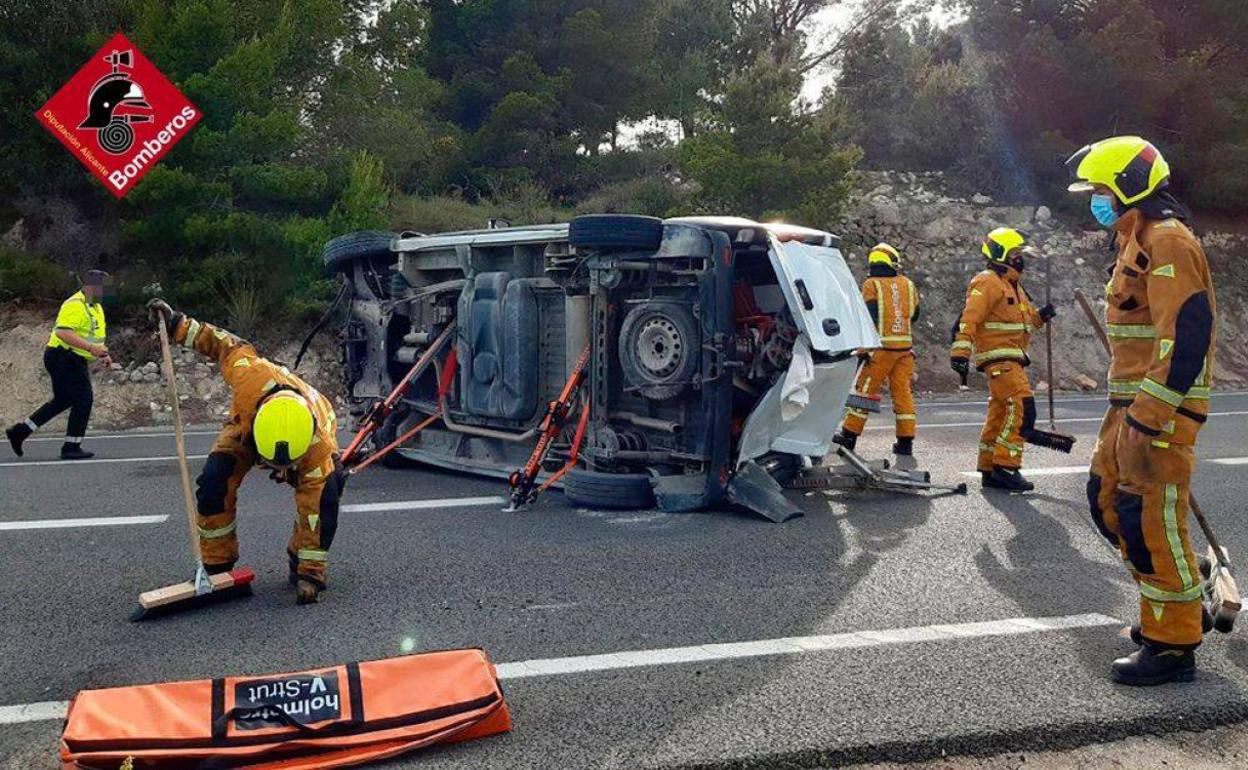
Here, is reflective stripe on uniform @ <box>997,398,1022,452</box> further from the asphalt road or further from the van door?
the van door

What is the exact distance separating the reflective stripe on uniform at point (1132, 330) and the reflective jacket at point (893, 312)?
428 cm

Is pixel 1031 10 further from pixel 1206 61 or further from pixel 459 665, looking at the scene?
pixel 459 665

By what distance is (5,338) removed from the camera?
13.3 meters

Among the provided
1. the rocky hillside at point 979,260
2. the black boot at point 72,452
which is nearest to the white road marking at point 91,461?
the black boot at point 72,452

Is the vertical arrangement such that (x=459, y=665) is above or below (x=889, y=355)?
below

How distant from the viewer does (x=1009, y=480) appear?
6.83 m

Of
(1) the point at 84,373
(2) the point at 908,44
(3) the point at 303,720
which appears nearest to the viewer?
(3) the point at 303,720

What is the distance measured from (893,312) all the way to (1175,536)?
4.74m

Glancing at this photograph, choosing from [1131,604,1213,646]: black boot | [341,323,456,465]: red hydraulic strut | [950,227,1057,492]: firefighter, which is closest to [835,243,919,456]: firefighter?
[950,227,1057,492]: firefighter

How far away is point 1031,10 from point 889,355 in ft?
58.5

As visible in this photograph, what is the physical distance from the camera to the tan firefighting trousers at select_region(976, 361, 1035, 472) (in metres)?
6.77

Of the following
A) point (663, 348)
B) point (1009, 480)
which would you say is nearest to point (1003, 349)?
point (1009, 480)

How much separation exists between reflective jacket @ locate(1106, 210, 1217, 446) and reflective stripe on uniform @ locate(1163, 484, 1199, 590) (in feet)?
0.63

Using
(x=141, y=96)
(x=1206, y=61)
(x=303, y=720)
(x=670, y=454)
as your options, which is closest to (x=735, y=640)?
(x=303, y=720)
